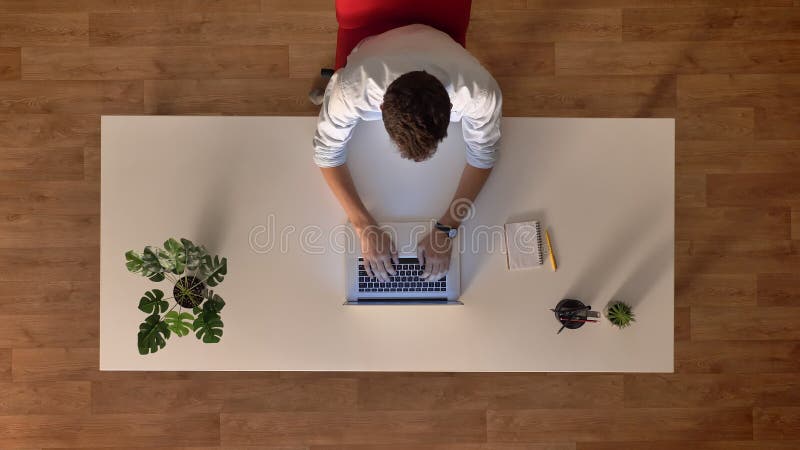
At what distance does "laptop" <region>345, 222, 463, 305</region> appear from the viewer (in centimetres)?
136

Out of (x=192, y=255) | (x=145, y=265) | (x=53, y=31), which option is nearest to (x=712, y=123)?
(x=192, y=255)

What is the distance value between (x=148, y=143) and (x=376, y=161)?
24.5 inches

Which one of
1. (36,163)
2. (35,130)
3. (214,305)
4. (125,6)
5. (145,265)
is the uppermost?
(125,6)

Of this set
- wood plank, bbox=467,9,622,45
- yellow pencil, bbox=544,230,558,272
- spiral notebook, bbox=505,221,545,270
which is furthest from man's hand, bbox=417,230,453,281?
wood plank, bbox=467,9,622,45

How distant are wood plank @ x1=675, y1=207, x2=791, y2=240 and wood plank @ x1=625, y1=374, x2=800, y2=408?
0.61 meters

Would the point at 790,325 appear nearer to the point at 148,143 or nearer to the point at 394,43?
the point at 394,43

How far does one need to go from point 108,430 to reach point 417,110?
202cm

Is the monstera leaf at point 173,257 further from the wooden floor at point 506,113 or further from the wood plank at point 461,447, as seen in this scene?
the wood plank at point 461,447

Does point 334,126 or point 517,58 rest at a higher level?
point 517,58

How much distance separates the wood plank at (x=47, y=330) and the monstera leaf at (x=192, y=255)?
3.79ft

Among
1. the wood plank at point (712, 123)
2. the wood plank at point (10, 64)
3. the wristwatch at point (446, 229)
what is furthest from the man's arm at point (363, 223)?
the wood plank at point (10, 64)

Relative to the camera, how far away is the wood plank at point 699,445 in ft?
6.98

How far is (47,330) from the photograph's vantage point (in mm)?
2102

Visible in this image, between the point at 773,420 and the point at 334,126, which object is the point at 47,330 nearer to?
the point at 334,126
